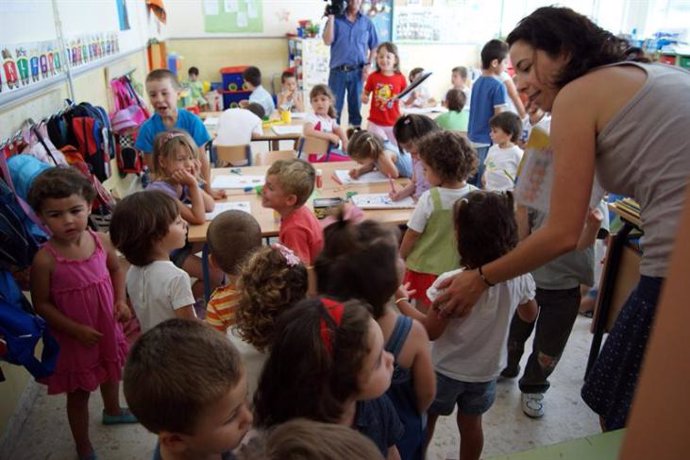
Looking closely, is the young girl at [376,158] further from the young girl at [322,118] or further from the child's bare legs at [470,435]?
the child's bare legs at [470,435]

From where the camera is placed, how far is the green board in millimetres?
8391

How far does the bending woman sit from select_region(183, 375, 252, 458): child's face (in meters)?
0.73

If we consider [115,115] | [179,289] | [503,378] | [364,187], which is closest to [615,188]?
[179,289]

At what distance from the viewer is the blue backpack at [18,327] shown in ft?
5.23

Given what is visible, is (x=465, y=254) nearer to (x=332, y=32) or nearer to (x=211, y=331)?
(x=211, y=331)

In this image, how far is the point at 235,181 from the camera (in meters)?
3.24

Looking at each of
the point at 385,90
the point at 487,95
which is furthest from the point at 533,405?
the point at 385,90

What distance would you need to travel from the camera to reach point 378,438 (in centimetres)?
117

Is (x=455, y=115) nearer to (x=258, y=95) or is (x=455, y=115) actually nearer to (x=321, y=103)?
(x=321, y=103)

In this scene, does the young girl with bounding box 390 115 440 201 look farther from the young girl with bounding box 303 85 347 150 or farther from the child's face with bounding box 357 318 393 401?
the child's face with bounding box 357 318 393 401

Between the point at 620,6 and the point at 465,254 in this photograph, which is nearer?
the point at 465,254

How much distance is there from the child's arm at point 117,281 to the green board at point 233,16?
24.1 ft

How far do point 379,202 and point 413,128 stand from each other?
469 millimetres

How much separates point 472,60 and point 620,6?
7.87 feet
